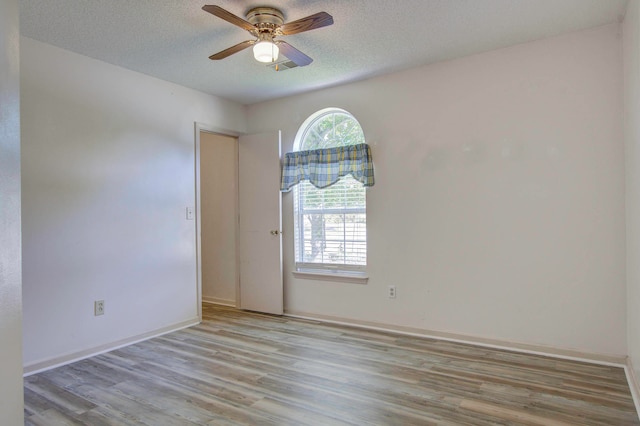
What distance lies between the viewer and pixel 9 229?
1462mm

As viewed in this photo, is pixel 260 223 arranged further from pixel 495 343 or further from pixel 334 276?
pixel 495 343

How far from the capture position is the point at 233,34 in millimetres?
2855

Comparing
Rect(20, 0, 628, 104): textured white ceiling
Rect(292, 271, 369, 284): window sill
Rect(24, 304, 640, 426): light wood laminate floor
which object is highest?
Rect(20, 0, 628, 104): textured white ceiling

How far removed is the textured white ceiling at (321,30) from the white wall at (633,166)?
286 mm

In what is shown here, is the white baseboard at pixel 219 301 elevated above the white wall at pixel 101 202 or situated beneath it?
situated beneath

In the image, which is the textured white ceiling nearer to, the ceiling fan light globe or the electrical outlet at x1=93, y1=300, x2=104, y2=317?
the ceiling fan light globe

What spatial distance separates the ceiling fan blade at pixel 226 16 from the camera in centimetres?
207

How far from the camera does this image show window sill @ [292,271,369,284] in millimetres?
3906

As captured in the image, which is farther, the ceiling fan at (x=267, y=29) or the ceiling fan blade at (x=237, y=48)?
the ceiling fan blade at (x=237, y=48)

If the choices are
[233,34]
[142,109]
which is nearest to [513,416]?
[233,34]

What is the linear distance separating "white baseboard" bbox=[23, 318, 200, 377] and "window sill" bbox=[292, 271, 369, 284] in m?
1.26

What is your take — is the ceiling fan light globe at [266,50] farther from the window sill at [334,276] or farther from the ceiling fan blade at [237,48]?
the window sill at [334,276]

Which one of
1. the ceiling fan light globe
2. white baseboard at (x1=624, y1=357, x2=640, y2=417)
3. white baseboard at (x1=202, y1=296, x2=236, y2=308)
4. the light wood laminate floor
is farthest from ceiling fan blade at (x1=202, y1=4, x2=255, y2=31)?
white baseboard at (x1=202, y1=296, x2=236, y2=308)

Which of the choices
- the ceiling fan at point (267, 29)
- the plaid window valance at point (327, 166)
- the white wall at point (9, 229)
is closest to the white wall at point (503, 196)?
the plaid window valance at point (327, 166)
